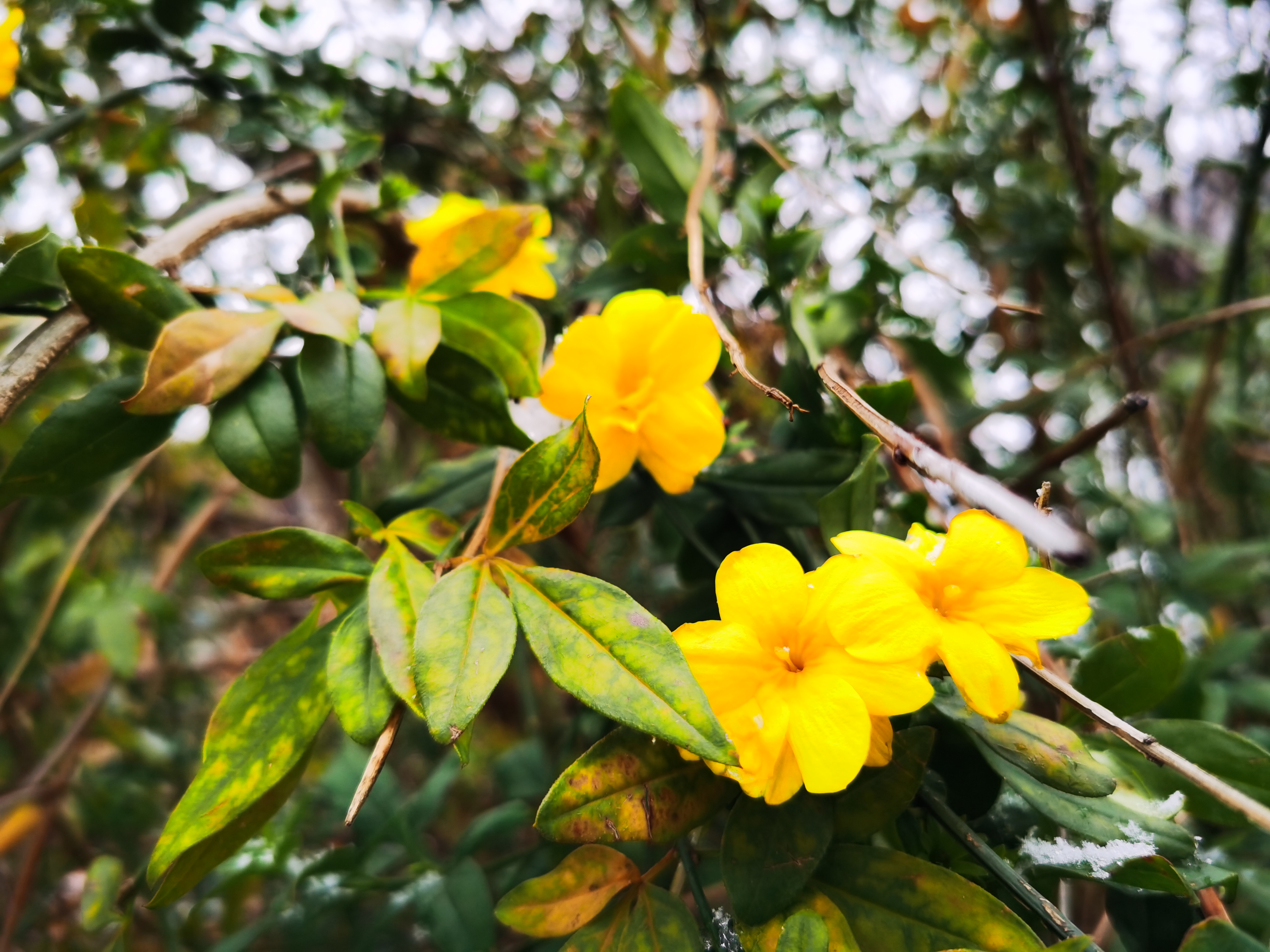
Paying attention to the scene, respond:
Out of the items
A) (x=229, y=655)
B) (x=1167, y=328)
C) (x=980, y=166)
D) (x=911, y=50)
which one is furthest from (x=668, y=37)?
(x=229, y=655)

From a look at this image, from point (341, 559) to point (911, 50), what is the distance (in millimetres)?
1275

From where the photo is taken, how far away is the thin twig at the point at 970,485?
28 cm

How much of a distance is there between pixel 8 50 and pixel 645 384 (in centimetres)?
48

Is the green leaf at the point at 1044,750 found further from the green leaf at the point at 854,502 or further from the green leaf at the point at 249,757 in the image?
the green leaf at the point at 249,757

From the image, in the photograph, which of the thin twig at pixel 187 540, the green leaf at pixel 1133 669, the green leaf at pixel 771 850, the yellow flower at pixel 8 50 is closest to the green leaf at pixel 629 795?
the green leaf at pixel 771 850

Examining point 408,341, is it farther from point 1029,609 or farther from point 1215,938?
point 1215,938

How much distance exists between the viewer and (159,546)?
49.1 inches

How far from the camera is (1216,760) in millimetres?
418

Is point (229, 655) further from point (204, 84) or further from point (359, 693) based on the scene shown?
point (359, 693)

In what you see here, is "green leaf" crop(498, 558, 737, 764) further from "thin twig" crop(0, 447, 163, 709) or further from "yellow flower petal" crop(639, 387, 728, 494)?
"thin twig" crop(0, 447, 163, 709)

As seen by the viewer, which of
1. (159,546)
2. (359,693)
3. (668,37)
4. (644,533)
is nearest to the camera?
(359,693)

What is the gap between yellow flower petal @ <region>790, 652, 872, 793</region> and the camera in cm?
31

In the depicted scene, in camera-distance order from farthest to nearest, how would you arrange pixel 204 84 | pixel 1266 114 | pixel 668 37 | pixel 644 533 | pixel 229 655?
pixel 229 655, pixel 644 533, pixel 668 37, pixel 1266 114, pixel 204 84

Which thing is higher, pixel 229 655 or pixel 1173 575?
pixel 1173 575
